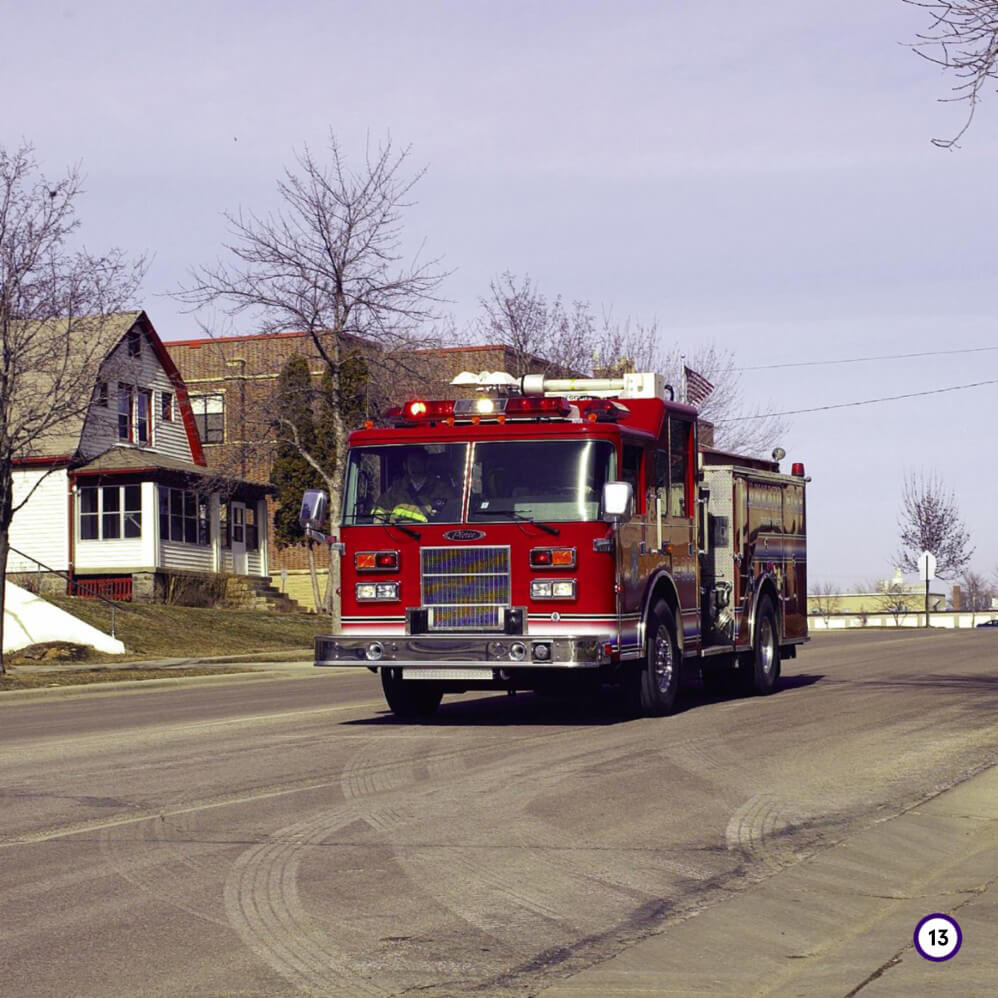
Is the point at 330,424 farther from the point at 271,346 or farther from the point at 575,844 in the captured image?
the point at 575,844

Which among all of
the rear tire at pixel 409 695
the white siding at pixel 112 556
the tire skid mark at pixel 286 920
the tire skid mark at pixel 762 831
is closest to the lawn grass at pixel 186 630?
the white siding at pixel 112 556

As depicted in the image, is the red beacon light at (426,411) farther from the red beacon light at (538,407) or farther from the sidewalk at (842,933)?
the sidewalk at (842,933)

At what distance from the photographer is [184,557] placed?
159ft

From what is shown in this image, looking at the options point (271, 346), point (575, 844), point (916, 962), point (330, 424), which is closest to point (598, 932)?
point (916, 962)

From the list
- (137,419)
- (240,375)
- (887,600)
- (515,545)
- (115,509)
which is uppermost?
(240,375)

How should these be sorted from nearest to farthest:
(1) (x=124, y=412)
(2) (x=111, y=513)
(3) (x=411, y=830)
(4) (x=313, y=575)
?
(3) (x=411, y=830) → (2) (x=111, y=513) → (1) (x=124, y=412) → (4) (x=313, y=575)

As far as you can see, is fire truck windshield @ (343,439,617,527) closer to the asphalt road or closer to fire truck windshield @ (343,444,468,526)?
fire truck windshield @ (343,444,468,526)

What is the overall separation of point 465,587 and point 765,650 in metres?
5.94

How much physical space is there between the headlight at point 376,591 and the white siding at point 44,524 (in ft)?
108

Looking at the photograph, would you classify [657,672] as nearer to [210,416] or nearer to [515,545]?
[515,545]

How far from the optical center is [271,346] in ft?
192

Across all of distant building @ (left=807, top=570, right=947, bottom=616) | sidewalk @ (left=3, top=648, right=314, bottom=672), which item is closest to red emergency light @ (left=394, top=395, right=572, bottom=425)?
sidewalk @ (left=3, top=648, right=314, bottom=672)

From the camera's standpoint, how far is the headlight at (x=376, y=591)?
1585 cm

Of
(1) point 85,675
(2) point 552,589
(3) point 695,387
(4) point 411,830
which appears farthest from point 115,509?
(4) point 411,830
